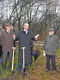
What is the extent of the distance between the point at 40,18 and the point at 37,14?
79 centimetres

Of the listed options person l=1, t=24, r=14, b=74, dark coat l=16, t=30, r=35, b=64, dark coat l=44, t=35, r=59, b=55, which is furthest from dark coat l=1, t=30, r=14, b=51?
dark coat l=44, t=35, r=59, b=55

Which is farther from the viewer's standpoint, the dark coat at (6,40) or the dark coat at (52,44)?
the dark coat at (52,44)

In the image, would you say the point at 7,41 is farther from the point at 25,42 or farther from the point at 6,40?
the point at 25,42

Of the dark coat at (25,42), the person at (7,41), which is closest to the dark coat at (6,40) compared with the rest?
the person at (7,41)

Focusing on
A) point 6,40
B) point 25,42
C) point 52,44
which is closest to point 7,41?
point 6,40

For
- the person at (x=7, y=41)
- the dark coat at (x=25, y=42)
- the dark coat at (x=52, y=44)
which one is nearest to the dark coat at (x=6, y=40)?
the person at (x=7, y=41)

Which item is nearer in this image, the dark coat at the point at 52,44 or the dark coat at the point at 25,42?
the dark coat at the point at 25,42

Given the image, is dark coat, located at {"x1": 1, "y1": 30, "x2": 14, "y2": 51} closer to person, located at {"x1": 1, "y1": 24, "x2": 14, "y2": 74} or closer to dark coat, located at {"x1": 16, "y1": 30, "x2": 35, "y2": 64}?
person, located at {"x1": 1, "y1": 24, "x2": 14, "y2": 74}

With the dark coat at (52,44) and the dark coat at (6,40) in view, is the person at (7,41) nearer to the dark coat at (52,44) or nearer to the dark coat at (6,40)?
the dark coat at (6,40)

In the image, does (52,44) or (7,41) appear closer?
(7,41)

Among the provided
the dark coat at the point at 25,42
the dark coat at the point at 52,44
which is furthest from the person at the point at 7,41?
the dark coat at the point at 52,44

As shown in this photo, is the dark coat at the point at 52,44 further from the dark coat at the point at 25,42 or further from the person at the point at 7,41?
the person at the point at 7,41

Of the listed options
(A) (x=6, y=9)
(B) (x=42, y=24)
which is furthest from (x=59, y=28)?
(A) (x=6, y=9)

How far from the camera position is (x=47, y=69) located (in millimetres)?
5539
